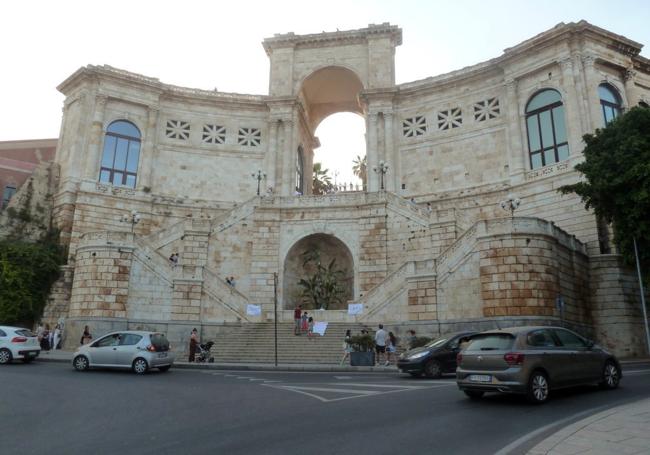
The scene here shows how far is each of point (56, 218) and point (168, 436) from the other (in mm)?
32536

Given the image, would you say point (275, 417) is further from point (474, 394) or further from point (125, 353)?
point (125, 353)

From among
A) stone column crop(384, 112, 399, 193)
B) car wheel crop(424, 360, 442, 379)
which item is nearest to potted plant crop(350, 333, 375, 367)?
car wheel crop(424, 360, 442, 379)

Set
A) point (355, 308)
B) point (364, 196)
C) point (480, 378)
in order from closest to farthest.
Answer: point (480, 378) → point (355, 308) → point (364, 196)

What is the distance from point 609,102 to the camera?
3219 centimetres

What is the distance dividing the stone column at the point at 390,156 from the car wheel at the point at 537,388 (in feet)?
92.9

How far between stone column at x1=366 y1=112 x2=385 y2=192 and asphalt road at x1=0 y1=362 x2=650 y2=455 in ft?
82.1

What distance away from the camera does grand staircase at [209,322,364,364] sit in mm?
21844

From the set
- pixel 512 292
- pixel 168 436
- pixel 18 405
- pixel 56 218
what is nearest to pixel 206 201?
pixel 56 218

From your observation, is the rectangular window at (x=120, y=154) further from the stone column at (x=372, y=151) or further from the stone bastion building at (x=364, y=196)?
the stone column at (x=372, y=151)

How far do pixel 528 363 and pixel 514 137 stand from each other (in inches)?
1091

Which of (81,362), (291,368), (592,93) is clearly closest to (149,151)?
(81,362)

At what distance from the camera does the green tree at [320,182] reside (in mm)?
59781

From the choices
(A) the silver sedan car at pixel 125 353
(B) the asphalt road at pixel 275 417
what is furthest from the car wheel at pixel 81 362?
(B) the asphalt road at pixel 275 417

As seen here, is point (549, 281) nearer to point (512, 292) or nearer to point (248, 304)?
point (512, 292)
